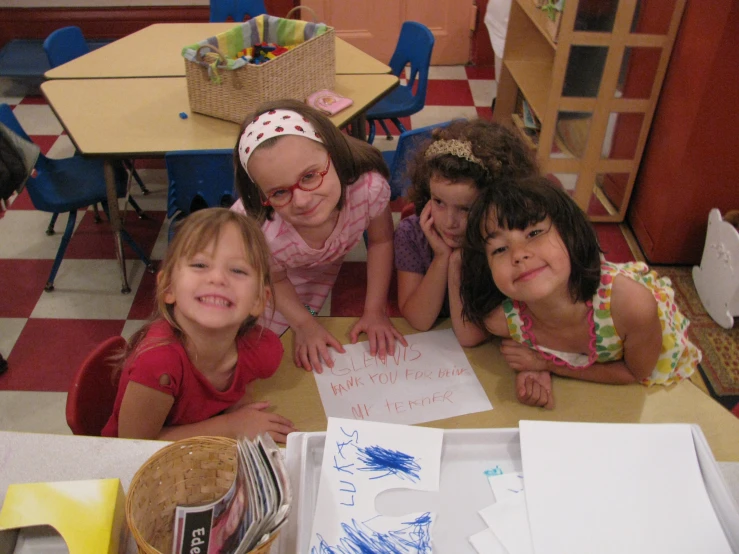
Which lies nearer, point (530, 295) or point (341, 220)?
point (530, 295)

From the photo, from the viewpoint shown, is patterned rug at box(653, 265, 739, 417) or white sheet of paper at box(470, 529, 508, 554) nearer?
white sheet of paper at box(470, 529, 508, 554)

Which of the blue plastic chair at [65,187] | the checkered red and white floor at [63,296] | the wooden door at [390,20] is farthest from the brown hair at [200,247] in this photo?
the wooden door at [390,20]

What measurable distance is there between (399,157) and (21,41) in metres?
3.00

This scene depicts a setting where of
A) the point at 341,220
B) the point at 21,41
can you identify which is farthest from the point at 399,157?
the point at 21,41

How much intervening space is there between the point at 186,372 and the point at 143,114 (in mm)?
1174

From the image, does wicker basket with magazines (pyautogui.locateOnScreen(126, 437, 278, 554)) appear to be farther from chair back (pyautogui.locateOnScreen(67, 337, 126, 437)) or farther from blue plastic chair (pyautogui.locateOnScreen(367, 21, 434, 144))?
blue plastic chair (pyautogui.locateOnScreen(367, 21, 434, 144))

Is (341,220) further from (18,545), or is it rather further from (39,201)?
(39,201)

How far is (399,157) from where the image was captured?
1634mm

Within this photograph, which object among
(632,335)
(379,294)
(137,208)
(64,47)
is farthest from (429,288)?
(64,47)

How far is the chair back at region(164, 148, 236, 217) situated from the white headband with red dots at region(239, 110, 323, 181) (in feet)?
1.31

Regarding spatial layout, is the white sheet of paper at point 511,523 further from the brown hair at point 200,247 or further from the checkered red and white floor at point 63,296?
the checkered red and white floor at point 63,296

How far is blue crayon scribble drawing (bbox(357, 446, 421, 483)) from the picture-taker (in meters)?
0.73

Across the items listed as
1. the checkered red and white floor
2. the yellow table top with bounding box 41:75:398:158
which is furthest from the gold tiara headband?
the checkered red and white floor

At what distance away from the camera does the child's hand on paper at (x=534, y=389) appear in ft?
3.19
